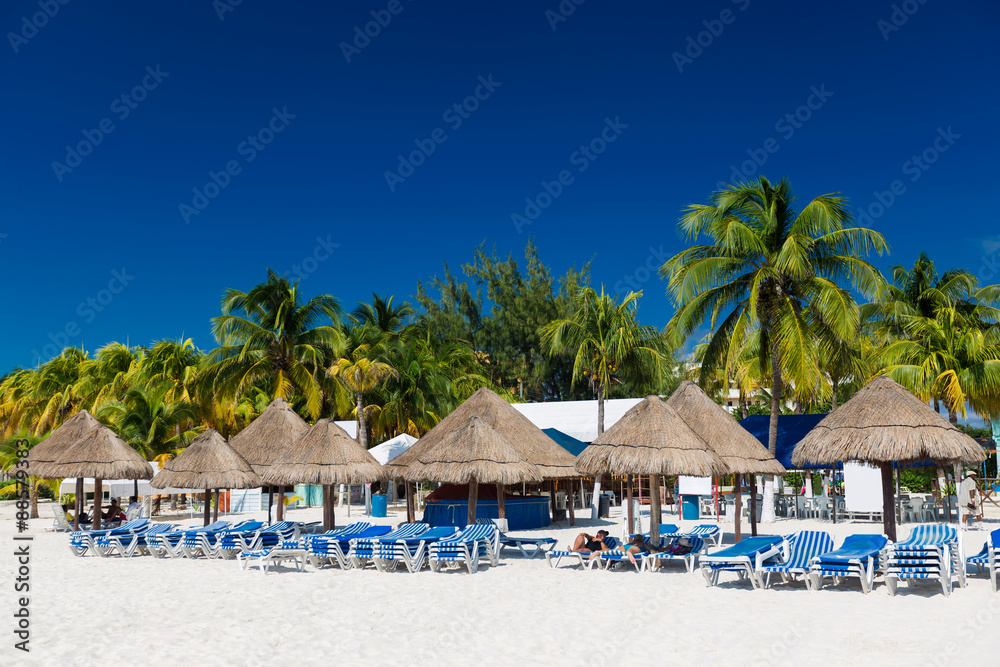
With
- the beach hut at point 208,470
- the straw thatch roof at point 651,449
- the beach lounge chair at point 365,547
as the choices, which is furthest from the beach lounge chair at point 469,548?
the beach hut at point 208,470

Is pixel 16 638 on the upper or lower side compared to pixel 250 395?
lower

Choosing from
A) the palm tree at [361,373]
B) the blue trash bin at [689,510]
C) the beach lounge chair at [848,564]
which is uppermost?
the palm tree at [361,373]

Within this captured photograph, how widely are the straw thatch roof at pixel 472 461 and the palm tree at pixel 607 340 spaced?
39.5 feet

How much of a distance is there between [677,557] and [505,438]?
18.2 ft

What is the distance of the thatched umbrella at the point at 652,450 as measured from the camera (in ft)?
45.2

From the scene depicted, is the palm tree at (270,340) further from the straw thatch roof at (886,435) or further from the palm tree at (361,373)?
the straw thatch roof at (886,435)

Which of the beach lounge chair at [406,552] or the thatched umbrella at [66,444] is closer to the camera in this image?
the beach lounge chair at [406,552]

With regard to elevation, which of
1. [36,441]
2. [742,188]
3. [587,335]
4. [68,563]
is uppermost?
[742,188]

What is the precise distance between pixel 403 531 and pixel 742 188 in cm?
1407

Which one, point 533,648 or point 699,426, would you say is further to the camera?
point 699,426

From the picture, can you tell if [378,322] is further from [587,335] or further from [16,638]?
[16,638]

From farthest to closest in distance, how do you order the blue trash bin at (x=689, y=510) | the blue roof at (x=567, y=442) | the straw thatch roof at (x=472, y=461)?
the blue roof at (x=567, y=442) → the blue trash bin at (x=689, y=510) → the straw thatch roof at (x=472, y=461)

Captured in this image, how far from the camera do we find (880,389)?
15.3 meters

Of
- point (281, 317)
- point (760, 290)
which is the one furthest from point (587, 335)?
point (281, 317)
